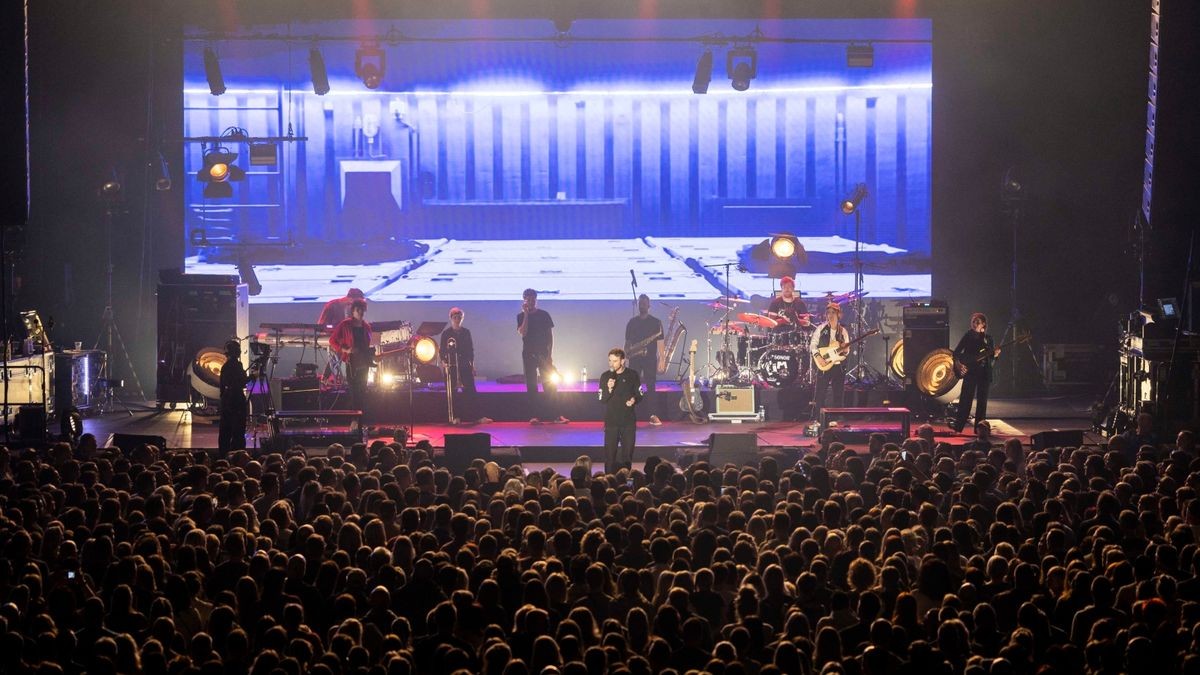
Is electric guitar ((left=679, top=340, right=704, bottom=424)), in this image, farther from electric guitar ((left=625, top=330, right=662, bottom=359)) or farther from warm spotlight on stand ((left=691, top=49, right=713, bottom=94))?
warm spotlight on stand ((left=691, top=49, right=713, bottom=94))

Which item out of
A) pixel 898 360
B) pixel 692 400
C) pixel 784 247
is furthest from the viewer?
pixel 784 247

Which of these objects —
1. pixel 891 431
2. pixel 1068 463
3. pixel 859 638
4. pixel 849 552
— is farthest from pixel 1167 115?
pixel 859 638

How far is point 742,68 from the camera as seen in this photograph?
19.6 m

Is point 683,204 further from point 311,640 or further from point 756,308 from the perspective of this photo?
point 311,640

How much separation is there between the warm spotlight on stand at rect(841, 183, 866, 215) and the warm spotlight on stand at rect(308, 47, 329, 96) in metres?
7.77

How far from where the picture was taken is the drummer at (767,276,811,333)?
719 inches

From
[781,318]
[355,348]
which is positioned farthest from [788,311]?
[355,348]

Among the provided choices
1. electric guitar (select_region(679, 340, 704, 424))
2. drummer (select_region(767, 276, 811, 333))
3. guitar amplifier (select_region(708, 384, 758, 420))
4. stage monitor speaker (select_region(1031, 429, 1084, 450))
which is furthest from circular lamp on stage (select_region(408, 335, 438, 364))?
stage monitor speaker (select_region(1031, 429, 1084, 450))

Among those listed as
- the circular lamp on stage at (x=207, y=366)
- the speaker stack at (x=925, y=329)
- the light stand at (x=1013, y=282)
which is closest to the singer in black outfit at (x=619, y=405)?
the speaker stack at (x=925, y=329)

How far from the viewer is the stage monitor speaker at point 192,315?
1889 centimetres

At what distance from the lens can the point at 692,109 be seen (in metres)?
20.7

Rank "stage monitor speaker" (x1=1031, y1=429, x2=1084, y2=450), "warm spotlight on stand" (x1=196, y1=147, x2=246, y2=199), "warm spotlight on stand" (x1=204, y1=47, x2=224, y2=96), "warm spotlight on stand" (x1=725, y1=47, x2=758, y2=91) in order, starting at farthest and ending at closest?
"warm spotlight on stand" (x1=196, y1=147, x2=246, y2=199) < "warm spotlight on stand" (x1=204, y1=47, x2=224, y2=96) < "warm spotlight on stand" (x1=725, y1=47, x2=758, y2=91) < "stage monitor speaker" (x1=1031, y1=429, x2=1084, y2=450)

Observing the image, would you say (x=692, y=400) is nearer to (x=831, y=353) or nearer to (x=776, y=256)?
(x=831, y=353)

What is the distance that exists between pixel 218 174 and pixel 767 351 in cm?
841
